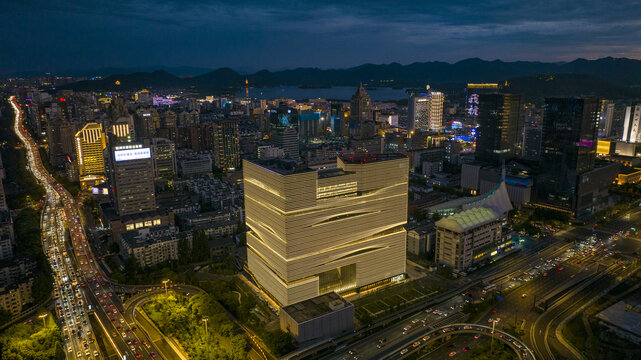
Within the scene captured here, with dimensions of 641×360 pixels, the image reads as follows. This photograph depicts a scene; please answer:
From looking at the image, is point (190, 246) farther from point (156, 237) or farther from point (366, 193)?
point (366, 193)

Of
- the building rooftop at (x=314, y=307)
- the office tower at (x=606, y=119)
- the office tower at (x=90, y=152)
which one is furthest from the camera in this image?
→ the office tower at (x=606, y=119)

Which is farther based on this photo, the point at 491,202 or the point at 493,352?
the point at 491,202

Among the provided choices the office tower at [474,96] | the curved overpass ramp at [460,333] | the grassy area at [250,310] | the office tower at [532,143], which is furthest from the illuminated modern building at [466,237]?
the office tower at [474,96]

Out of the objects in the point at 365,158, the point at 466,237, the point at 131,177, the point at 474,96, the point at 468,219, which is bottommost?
the point at 466,237

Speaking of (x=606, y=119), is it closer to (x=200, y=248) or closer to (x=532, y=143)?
(x=532, y=143)

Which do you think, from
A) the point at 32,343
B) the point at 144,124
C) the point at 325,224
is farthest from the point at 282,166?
the point at 144,124

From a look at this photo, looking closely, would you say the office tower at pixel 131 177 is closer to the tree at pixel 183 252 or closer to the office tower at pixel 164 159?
the tree at pixel 183 252

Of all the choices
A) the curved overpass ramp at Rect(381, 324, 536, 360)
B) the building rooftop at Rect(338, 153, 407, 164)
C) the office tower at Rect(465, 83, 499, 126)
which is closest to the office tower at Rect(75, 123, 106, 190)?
the building rooftop at Rect(338, 153, 407, 164)
